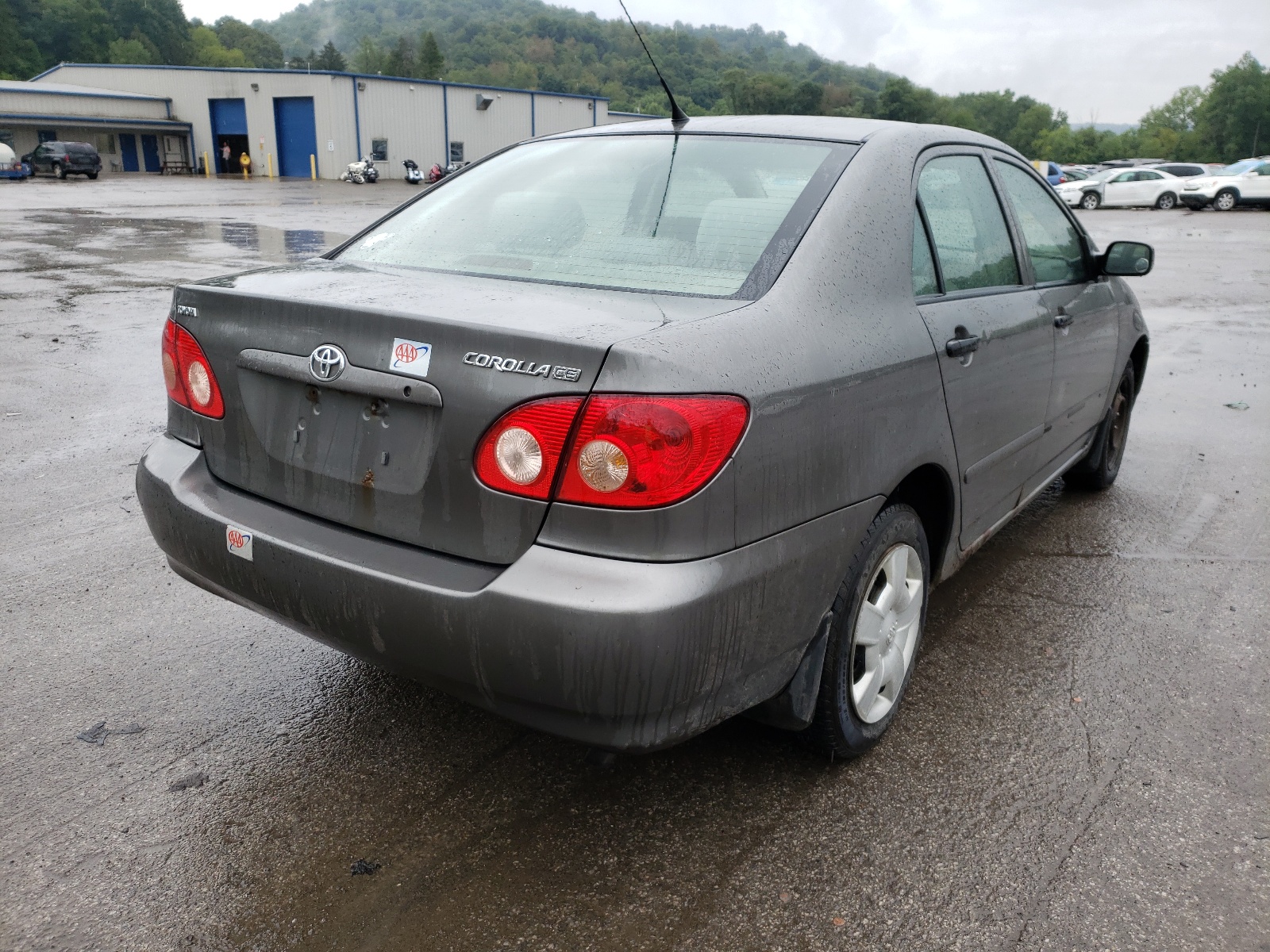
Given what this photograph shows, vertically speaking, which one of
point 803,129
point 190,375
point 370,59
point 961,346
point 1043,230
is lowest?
point 190,375

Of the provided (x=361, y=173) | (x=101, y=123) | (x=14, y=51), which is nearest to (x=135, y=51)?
(x=14, y=51)

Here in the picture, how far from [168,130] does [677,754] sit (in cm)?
6599

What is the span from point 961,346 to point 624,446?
133cm

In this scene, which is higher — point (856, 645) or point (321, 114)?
point (321, 114)

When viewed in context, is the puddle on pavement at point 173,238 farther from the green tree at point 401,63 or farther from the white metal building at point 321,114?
the green tree at point 401,63

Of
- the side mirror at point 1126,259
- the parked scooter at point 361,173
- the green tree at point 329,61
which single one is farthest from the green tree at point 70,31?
the side mirror at point 1126,259

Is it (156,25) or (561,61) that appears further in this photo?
(561,61)

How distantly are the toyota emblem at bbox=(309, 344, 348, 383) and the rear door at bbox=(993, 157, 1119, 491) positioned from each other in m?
2.47

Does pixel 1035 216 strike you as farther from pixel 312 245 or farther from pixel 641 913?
pixel 312 245

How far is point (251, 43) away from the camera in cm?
12656

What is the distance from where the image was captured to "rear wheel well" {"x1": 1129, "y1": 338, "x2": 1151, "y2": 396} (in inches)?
201

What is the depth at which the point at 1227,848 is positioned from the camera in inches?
93.6

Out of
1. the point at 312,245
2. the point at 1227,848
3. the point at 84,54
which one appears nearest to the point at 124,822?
the point at 1227,848

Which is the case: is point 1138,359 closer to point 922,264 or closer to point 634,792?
point 922,264
